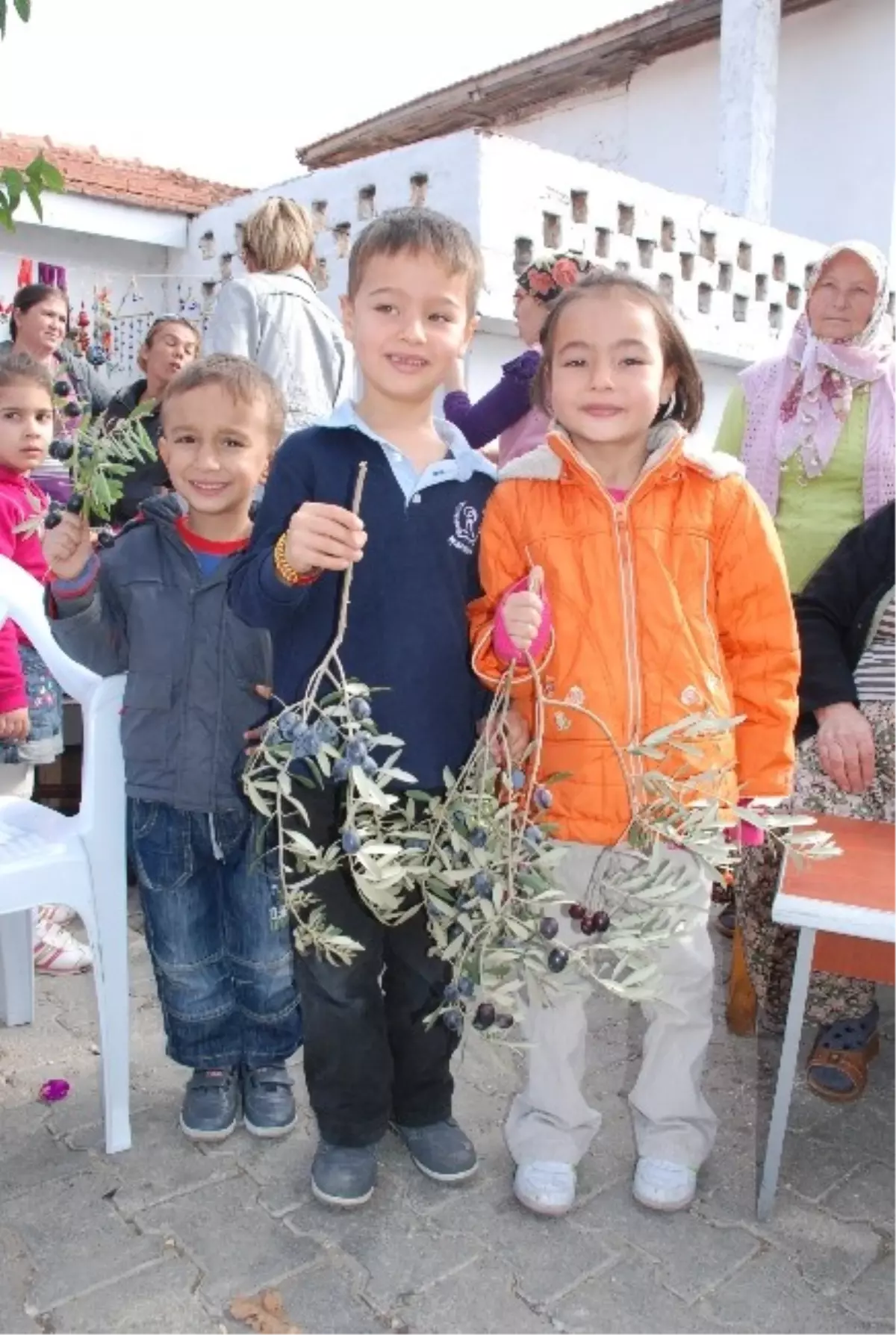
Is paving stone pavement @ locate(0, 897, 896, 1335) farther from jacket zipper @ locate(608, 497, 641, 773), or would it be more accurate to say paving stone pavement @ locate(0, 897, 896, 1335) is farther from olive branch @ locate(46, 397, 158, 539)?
olive branch @ locate(46, 397, 158, 539)

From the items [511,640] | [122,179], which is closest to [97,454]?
[511,640]

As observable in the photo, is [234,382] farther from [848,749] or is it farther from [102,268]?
[102,268]

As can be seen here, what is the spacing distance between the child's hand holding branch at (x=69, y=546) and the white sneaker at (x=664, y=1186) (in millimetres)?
1606

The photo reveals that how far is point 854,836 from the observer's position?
7.87ft

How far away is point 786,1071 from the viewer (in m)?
2.10

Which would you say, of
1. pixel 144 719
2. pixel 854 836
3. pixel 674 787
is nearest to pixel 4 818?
pixel 144 719

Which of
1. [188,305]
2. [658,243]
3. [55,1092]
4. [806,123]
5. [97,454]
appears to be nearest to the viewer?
[97,454]

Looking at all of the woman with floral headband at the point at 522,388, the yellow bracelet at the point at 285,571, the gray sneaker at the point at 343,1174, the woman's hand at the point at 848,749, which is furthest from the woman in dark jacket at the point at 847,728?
the yellow bracelet at the point at 285,571

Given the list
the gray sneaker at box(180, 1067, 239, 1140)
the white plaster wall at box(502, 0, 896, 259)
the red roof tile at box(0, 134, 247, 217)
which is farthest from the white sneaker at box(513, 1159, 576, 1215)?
the white plaster wall at box(502, 0, 896, 259)

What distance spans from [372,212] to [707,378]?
2.73 metres

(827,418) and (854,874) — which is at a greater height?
(827,418)

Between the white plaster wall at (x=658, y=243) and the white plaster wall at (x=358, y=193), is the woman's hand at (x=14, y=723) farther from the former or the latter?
the white plaster wall at (x=658, y=243)

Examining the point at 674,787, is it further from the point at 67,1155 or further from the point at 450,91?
the point at 450,91

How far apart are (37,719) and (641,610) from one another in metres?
2.04
